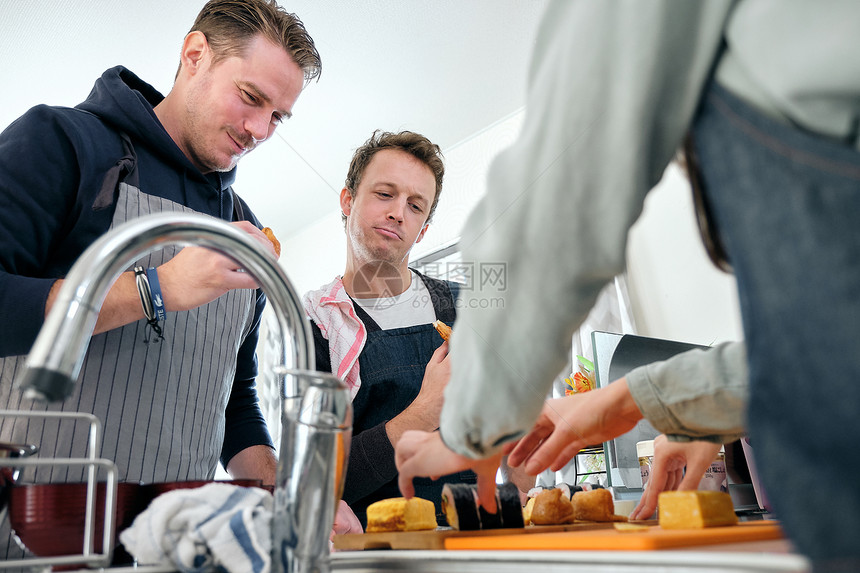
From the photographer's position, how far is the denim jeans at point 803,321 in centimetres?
22

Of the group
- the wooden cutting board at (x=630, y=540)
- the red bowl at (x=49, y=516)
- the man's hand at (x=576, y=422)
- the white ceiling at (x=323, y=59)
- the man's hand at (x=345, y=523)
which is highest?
the white ceiling at (x=323, y=59)

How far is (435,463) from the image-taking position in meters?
0.51

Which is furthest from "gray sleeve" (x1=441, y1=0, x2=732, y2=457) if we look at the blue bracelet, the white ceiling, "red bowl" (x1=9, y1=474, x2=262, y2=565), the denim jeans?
the white ceiling

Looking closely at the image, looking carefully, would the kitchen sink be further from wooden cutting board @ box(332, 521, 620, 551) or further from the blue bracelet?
the blue bracelet

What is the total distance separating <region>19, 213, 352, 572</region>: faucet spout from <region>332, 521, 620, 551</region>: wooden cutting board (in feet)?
0.46

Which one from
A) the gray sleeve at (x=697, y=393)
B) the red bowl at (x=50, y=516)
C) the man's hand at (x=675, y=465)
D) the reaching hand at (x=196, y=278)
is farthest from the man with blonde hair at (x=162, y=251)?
the man's hand at (x=675, y=465)

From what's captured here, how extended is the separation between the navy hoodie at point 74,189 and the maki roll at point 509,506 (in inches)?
16.9

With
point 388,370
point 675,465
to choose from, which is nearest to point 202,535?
point 675,465

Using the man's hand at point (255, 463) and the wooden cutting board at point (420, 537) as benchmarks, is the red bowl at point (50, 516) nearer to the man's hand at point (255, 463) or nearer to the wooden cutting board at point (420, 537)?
the wooden cutting board at point (420, 537)

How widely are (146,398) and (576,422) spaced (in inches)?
20.4

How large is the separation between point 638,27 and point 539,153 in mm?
75

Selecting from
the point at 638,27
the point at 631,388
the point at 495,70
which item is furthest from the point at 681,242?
the point at 495,70

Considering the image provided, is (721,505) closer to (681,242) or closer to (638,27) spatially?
(681,242)

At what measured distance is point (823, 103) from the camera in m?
0.25
